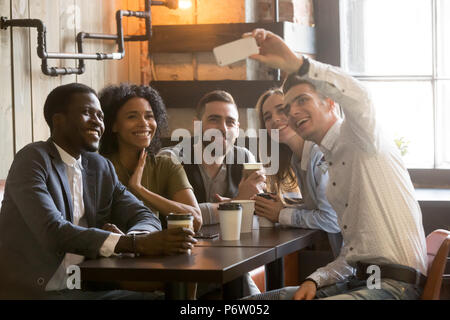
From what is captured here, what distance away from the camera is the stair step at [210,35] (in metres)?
4.02

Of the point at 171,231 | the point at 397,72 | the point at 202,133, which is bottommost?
the point at 171,231

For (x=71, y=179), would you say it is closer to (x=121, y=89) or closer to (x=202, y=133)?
(x=121, y=89)

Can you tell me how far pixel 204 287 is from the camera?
2779mm

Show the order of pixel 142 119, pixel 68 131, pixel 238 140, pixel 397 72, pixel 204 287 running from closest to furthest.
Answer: pixel 68 131
pixel 204 287
pixel 142 119
pixel 238 140
pixel 397 72

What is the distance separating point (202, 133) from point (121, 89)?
0.48m

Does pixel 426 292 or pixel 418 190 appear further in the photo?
pixel 418 190

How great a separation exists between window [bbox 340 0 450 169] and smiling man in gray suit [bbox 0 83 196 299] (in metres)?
2.19

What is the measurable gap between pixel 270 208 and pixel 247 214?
19 cm

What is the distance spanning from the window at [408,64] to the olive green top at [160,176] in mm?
1677

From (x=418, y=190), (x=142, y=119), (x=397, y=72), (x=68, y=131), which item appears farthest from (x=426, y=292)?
(x=397, y=72)

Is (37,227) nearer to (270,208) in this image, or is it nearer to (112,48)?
(270,208)

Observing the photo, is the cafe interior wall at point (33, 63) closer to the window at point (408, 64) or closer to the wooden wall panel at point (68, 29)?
the wooden wall panel at point (68, 29)

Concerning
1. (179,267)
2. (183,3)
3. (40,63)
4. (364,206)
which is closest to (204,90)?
(183,3)

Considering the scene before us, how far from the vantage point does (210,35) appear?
4.06 metres
